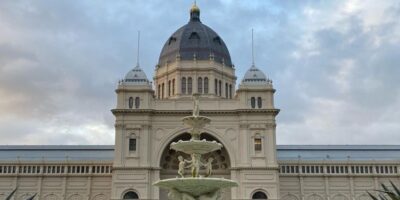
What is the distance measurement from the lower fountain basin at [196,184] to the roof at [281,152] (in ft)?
145

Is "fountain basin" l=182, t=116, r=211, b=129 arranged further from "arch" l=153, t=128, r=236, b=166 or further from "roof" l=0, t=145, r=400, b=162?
"roof" l=0, t=145, r=400, b=162

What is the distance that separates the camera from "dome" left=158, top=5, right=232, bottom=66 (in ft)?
246

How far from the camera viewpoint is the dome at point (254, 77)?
67.6m

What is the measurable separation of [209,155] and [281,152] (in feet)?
42.5

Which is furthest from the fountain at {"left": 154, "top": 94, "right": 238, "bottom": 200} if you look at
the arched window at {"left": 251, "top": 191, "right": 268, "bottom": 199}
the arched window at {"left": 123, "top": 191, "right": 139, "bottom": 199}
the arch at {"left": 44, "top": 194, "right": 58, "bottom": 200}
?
the arch at {"left": 44, "top": 194, "right": 58, "bottom": 200}

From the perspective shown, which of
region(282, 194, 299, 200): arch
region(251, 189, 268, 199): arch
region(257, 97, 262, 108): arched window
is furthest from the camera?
region(282, 194, 299, 200): arch

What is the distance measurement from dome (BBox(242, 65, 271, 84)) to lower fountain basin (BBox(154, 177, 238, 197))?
39.2 m

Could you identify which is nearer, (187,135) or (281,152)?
(187,135)

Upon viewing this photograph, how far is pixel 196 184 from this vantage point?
92.0 ft

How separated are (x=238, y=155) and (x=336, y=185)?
1575 centimetres

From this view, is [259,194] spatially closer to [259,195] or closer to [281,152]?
[259,195]

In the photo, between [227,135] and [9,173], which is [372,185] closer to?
[227,135]

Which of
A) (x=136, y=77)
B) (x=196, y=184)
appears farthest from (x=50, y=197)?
(x=196, y=184)

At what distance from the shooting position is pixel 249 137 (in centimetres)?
6366
